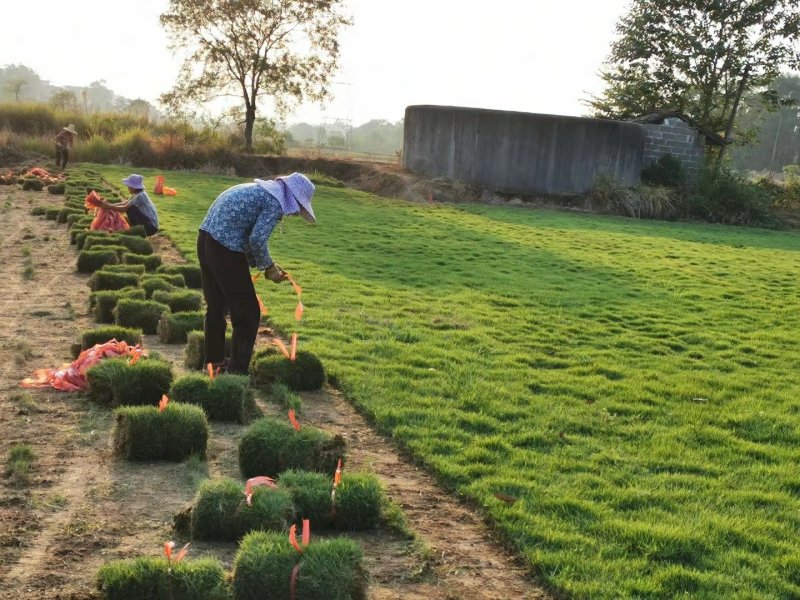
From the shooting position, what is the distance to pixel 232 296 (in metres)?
6.84

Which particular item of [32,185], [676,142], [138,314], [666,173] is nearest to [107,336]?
[138,314]

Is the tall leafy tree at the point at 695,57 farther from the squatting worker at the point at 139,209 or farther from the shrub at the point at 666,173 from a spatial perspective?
the squatting worker at the point at 139,209

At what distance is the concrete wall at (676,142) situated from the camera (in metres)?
32.8

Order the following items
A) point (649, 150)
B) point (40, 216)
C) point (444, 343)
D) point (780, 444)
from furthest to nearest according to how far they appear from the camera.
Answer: point (649, 150) < point (40, 216) < point (444, 343) < point (780, 444)

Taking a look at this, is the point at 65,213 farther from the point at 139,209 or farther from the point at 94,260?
the point at 94,260

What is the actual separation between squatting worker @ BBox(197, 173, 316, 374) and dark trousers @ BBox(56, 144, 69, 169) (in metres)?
23.4

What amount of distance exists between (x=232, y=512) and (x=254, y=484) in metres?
0.30

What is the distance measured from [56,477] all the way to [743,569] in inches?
146

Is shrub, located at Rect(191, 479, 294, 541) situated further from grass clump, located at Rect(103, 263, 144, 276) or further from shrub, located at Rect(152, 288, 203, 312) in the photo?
grass clump, located at Rect(103, 263, 144, 276)

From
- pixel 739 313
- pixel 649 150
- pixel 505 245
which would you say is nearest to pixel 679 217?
pixel 649 150

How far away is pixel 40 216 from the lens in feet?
59.1

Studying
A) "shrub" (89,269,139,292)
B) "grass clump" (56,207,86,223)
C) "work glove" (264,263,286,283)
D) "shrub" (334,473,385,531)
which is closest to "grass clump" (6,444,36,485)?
"shrub" (334,473,385,531)

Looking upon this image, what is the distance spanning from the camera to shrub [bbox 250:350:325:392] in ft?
23.9

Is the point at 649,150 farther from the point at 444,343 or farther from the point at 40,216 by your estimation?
the point at 444,343
